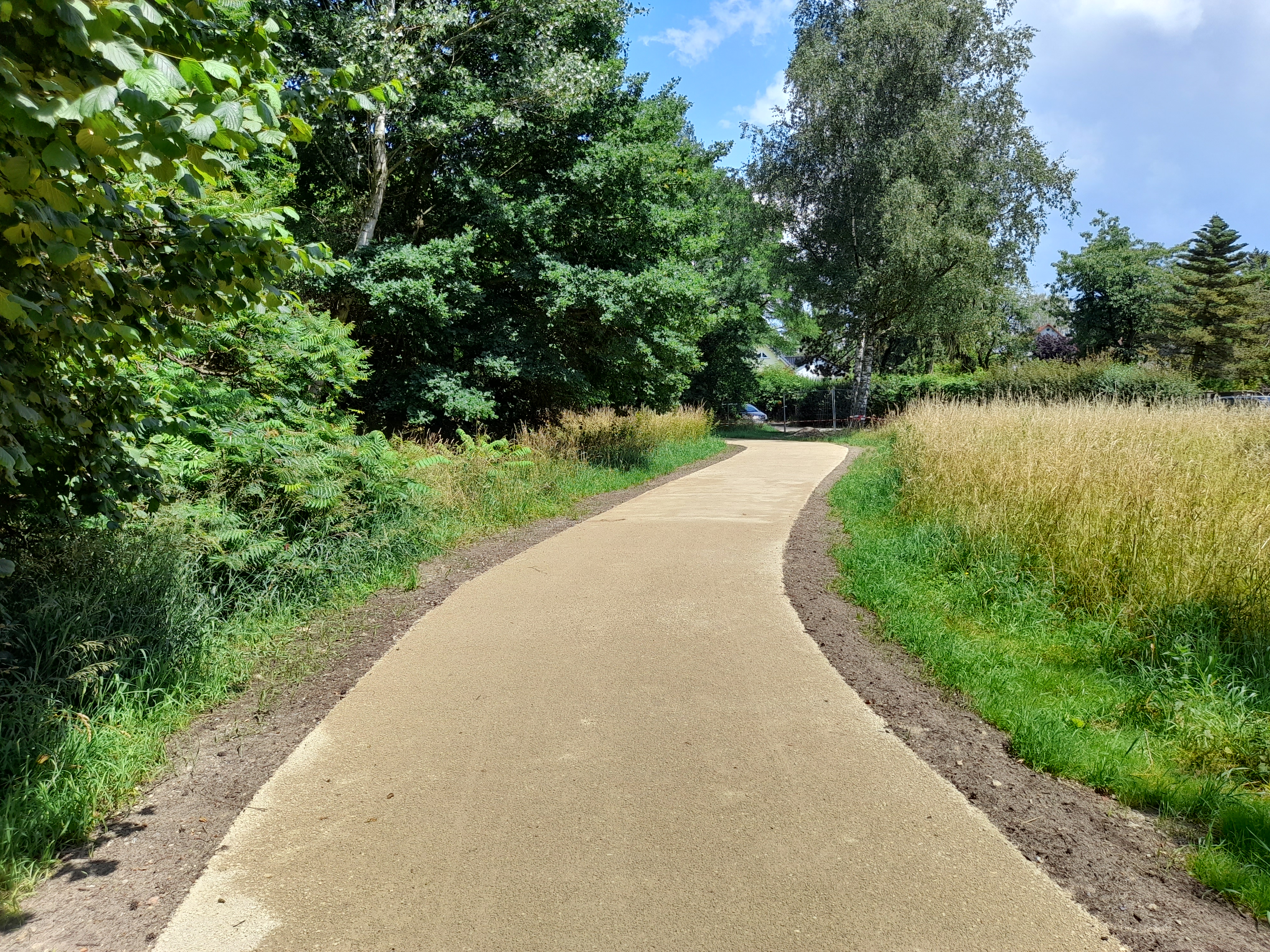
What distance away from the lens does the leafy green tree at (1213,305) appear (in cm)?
3812

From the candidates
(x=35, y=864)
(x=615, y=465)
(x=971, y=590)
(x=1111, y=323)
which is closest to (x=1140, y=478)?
(x=971, y=590)

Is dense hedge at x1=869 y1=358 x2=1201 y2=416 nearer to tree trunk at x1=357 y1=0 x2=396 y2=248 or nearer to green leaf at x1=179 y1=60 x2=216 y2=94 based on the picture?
tree trunk at x1=357 y1=0 x2=396 y2=248

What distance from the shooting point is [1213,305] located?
127 ft

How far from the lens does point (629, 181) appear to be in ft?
48.7

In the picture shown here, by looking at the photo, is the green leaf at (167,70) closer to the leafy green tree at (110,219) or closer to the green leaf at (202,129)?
the leafy green tree at (110,219)

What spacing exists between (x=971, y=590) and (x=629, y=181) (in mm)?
11039

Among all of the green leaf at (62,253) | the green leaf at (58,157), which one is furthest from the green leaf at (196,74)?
the green leaf at (62,253)

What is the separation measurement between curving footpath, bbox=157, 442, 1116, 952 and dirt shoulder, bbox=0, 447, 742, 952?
0.12 metres

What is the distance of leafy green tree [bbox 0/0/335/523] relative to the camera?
2.41 meters

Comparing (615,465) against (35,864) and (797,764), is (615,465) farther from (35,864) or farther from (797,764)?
(35,864)

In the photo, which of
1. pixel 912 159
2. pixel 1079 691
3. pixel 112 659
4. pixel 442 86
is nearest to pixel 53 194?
pixel 112 659

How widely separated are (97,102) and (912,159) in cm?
2774

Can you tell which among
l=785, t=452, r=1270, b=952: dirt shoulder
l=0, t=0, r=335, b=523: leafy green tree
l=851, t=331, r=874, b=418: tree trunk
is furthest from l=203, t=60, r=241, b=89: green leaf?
l=851, t=331, r=874, b=418: tree trunk

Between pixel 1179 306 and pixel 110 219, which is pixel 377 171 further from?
pixel 1179 306
